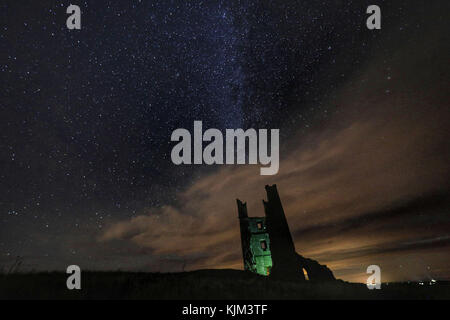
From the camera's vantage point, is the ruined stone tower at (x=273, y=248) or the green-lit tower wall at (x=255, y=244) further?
the green-lit tower wall at (x=255, y=244)

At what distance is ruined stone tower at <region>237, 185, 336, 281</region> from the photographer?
98.9 ft

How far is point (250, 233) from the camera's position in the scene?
34906 millimetres

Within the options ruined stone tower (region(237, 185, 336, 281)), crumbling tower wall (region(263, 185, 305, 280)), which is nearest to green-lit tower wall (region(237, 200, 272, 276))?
ruined stone tower (region(237, 185, 336, 281))

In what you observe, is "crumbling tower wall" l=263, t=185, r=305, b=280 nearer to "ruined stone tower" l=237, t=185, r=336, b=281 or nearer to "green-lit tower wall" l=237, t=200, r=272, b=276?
"ruined stone tower" l=237, t=185, r=336, b=281

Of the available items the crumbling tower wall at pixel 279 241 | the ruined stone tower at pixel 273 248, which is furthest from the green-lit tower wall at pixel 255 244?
the crumbling tower wall at pixel 279 241

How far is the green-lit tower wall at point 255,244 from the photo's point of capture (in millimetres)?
33619

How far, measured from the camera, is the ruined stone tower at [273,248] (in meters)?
30.1

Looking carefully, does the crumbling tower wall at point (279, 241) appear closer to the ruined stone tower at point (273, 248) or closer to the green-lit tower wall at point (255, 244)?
the ruined stone tower at point (273, 248)
